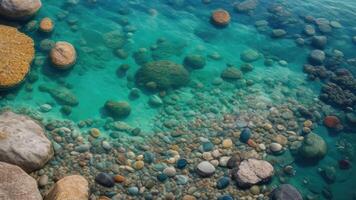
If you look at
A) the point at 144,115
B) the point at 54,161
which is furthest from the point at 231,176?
the point at 54,161

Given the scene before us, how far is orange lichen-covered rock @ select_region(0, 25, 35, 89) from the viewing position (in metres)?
9.75

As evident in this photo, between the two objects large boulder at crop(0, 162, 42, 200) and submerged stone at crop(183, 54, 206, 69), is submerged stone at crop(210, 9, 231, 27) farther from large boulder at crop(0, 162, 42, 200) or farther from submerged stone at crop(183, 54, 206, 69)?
large boulder at crop(0, 162, 42, 200)

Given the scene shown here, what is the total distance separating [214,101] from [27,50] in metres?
5.83

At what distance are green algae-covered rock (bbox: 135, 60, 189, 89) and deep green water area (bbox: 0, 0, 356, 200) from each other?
0.71 feet

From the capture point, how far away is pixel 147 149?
9.38 metres

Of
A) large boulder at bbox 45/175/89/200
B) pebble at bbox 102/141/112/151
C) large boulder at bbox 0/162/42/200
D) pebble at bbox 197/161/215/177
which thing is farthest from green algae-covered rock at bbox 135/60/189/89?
large boulder at bbox 0/162/42/200

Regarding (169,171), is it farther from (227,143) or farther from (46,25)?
(46,25)

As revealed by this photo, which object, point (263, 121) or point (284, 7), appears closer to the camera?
point (263, 121)

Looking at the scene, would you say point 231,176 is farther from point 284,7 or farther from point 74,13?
point 284,7

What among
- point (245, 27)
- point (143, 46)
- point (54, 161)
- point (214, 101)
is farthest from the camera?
point (245, 27)

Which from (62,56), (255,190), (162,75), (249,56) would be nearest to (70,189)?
(255,190)

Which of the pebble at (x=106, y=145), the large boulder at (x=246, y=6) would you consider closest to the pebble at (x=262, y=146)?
the pebble at (x=106, y=145)

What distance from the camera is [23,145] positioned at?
816 cm

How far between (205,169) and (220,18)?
6.77 metres
